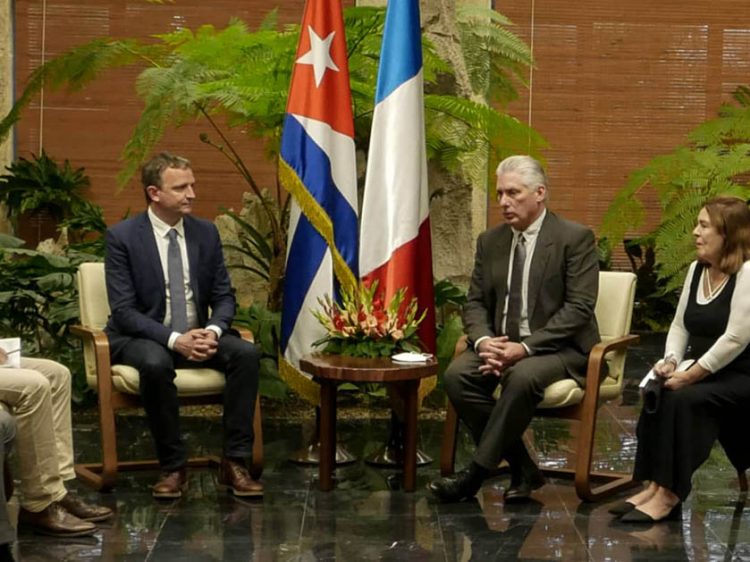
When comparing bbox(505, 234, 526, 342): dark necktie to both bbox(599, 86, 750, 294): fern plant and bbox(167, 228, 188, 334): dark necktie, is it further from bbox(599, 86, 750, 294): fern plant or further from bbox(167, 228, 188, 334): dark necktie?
bbox(599, 86, 750, 294): fern plant

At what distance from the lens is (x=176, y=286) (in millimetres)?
5602

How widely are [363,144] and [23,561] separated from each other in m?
3.49

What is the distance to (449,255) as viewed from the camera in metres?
7.72

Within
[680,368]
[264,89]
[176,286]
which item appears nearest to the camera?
[680,368]

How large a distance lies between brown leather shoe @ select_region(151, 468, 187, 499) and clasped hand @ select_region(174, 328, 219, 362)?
473 mm

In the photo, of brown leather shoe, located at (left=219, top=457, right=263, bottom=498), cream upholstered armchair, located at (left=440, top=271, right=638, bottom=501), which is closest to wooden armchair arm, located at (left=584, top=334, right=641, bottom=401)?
cream upholstered armchair, located at (left=440, top=271, right=638, bottom=501)

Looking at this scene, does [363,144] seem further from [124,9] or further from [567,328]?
[124,9]

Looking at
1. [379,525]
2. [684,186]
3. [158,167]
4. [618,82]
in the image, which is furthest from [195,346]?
[618,82]

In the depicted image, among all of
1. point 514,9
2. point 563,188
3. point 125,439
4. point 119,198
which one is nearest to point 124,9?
point 119,198

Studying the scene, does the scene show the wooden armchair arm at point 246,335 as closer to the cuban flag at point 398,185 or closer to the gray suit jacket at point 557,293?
the cuban flag at point 398,185

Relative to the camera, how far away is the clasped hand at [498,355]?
5289mm

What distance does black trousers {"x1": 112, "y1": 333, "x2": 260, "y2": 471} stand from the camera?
5.25m

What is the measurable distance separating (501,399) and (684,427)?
0.71m

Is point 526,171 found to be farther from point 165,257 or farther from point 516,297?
point 165,257
